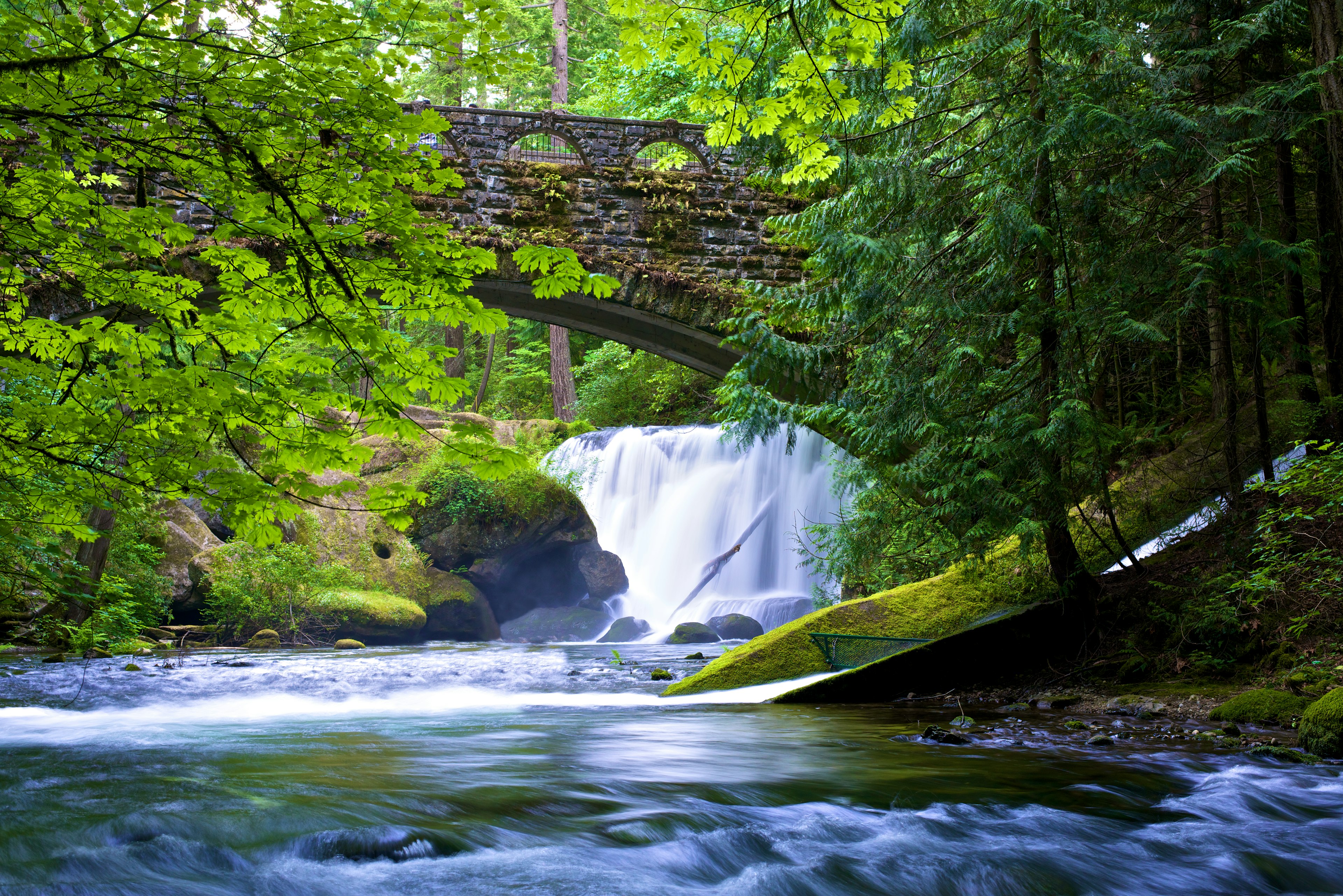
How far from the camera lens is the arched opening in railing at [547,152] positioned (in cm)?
1002

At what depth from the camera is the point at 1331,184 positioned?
6.39 m

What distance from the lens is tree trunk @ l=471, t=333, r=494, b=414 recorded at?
28078 mm

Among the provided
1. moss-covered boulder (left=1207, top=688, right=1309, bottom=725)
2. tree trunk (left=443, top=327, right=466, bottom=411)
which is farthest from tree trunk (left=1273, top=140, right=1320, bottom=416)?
tree trunk (left=443, top=327, right=466, bottom=411)

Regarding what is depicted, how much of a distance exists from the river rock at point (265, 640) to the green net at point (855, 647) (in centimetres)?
877

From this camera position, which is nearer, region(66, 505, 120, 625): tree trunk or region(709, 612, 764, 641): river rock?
region(66, 505, 120, 625): tree trunk

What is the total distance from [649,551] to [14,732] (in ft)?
43.7

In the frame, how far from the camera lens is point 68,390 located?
3438mm

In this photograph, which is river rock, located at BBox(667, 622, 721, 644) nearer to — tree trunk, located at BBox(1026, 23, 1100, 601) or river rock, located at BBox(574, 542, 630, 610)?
river rock, located at BBox(574, 542, 630, 610)

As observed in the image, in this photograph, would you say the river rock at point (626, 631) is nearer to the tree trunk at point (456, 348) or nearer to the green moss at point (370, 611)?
the green moss at point (370, 611)

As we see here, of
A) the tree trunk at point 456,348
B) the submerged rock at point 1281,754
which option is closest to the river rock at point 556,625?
the tree trunk at point 456,348

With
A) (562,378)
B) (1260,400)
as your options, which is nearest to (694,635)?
(1260,400)

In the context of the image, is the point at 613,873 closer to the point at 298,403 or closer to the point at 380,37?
the point at 298,403

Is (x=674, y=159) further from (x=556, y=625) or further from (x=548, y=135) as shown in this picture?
(x=556, y=625)

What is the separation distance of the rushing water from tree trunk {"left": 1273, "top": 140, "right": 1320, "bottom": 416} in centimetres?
316
